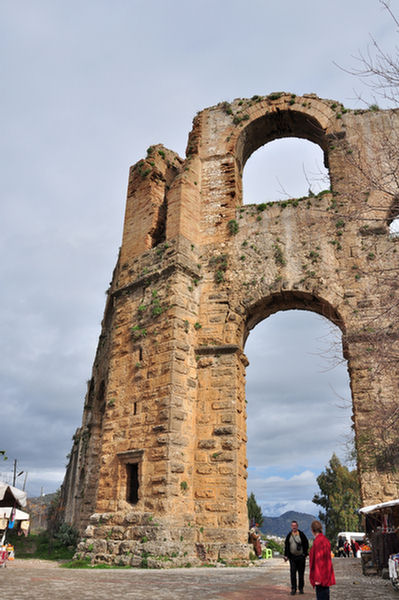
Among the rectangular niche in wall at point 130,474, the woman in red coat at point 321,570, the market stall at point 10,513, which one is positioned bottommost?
the woman in red coat at point 321,570

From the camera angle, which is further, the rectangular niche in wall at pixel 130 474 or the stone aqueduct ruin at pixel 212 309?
the rectangular niche in wall at pixel 130 474

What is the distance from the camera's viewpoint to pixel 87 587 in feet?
19.4

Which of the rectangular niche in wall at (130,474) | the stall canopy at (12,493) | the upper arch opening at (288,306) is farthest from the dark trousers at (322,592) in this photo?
the stall canopy at (12,493)

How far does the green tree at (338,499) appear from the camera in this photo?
108 feet

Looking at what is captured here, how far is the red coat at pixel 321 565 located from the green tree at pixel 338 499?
29694mm

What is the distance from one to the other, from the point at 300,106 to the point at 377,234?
4946 millimetres

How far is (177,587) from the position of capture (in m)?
6.08

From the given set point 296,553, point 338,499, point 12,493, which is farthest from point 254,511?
point 296,553

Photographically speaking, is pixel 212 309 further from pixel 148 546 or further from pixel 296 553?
pixel 296 553

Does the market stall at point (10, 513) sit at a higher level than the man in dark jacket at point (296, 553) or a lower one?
higher

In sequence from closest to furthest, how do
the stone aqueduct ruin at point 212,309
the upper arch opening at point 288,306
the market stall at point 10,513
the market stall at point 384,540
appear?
the market stall at point 384,540 → the stone aqueduct ruin at point 212,309 → the market stall at point 10,513 → the upper arch opening at point 288,306

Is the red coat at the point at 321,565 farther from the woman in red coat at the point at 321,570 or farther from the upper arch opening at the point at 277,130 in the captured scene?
the upper arch opening at the point at 277,130

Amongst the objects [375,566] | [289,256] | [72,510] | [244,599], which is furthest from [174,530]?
[72,510]

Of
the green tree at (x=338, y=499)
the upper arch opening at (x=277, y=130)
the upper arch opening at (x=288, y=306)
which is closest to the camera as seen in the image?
the upper arch opening at (x=288, y=306)
